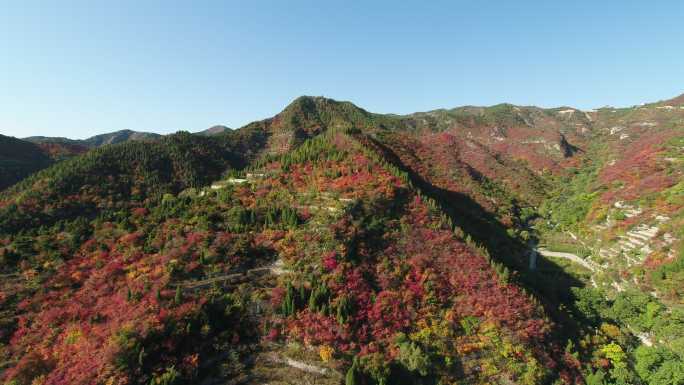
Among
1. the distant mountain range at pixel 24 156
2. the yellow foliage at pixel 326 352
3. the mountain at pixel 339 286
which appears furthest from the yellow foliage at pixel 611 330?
the distant mountain range at pixel 24 156

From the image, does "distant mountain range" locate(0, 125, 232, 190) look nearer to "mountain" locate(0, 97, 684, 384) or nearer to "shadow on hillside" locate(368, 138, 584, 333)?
"mountain" locate(0, 97, 684, 384)

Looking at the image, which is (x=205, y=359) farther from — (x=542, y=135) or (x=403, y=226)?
(x=542, y=135)

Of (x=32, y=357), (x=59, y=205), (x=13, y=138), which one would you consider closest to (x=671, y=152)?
(x=32, y=357)

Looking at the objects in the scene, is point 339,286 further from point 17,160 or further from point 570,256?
point 17,160

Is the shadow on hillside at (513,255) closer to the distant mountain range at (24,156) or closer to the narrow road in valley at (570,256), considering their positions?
the narrow road in valley at (570,256)

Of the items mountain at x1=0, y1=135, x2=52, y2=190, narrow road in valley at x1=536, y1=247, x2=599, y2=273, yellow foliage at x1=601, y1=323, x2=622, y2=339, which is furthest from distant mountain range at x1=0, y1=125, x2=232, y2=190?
yellow foliage at x1=601, y1=323, x2=622, y2=339
